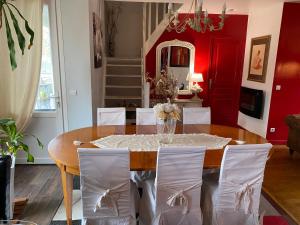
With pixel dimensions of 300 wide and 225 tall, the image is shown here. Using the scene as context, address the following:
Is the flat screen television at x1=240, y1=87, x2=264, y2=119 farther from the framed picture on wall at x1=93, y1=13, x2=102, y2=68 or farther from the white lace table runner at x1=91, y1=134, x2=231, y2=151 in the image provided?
the framed picture on wall at x1=93, y1=13, x2=102, y2=68

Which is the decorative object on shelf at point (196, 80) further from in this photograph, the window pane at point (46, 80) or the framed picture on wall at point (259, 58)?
the window pane at point (46, 80)

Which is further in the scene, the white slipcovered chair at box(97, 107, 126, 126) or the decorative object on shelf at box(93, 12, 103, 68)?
the decorative object on shelf at box(93, 12, 103, 68)

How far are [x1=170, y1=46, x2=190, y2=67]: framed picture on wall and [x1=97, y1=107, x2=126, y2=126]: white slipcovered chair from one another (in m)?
3.25

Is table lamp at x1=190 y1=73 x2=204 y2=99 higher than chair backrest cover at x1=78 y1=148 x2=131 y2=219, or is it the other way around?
table lamp at x1=190 y1=73 x2=204 y2=99

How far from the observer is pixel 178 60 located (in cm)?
594

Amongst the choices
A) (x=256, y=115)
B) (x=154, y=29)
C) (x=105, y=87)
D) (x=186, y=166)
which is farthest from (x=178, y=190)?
(x=154, y=29)

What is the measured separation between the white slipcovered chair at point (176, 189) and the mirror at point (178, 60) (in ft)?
13.8

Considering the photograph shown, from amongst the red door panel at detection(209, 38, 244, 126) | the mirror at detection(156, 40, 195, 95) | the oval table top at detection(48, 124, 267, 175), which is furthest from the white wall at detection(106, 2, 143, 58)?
the oval table top at detection(48, 124, 267, 175)

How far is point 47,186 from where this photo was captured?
3.02 meters

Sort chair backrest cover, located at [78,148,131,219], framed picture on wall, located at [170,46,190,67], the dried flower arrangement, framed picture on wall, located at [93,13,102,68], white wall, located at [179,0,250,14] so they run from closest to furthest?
chair backrest cover, located at [78,148,131,219], the dried flower arrangement, framed picture on wall, located at [93,13,102,68], white wall, located at [179,0,250,14], framed picture on wall, located at [170,46,190,67]

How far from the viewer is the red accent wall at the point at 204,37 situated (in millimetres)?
5738

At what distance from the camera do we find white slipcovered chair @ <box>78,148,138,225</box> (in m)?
1.69

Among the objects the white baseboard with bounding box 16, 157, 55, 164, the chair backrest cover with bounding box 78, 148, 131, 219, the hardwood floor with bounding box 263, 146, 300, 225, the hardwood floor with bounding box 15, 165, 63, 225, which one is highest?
the chair backrest cover with bounding box 78, 148, 131, 219

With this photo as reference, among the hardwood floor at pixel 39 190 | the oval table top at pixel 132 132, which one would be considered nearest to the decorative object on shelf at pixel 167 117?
the oval table top at pixel 132 132
